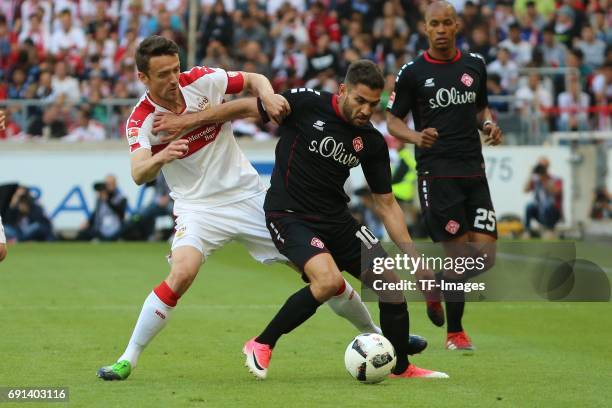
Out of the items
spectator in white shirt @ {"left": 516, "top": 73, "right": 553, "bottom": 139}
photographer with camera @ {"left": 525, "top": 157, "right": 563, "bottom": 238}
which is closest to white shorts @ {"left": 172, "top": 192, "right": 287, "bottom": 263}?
photographer with camera @ {"left": 525, "top": 157, "right": 563, "bottom": 238}

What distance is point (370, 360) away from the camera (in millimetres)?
7531

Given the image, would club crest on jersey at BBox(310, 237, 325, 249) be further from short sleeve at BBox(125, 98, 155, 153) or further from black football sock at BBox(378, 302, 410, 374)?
A: short sleeve at BBox(125, 98, 155, 153)

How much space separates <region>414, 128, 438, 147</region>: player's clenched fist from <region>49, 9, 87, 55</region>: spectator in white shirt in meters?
16.5

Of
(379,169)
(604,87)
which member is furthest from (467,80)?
(604,87)

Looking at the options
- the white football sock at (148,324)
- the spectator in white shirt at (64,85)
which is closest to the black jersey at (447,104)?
the white football sock at (148,324)

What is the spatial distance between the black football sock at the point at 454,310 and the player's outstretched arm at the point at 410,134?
1137 mm

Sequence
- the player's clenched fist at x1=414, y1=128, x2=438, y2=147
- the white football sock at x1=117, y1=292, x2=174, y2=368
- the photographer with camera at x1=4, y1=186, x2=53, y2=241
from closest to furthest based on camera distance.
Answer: the white football sock at x1=117, y1=292, x2=174, y2=368, the player's clenched fist at x1=414, y1=128, x2=438, y2=147, the photographer with camera at x1=4, y1=186, x2=53, y2=241

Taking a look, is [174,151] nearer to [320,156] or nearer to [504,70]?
[320,156]

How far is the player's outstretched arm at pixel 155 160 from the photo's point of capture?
24.5ft

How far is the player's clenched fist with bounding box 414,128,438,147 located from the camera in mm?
9367

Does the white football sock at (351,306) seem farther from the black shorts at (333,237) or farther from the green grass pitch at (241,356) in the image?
the green grass pitch at (241,356)

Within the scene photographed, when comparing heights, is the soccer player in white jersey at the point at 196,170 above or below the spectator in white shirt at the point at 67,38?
above

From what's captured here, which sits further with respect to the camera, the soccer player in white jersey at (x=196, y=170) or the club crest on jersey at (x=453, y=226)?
the club crest on jersey at (x=453, y=226)

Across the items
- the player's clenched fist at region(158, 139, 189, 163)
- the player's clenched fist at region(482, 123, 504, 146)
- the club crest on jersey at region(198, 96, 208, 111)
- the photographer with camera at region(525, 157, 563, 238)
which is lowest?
the photographer with camera at region(525, 157, 563, 238)
